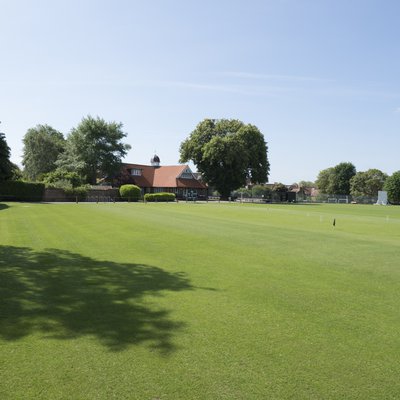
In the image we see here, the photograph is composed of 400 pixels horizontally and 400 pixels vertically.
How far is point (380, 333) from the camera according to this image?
548 cm

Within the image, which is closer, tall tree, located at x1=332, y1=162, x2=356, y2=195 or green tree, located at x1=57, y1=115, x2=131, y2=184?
green tree, located at x1=57, y1=115, x2=131, y2=184

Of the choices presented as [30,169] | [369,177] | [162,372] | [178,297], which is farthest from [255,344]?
[369,177]

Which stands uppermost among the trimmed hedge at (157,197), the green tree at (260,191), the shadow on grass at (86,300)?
the green tree at (260,191)

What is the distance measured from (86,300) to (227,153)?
221 ft

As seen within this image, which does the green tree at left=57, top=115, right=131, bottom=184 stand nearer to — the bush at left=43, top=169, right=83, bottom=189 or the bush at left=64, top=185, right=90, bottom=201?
the bush at left=43, top=169, right=83, bottom=189

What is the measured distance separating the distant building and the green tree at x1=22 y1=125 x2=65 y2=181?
16648 millimetres

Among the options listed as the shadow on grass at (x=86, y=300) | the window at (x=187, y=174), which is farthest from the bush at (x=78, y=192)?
the shadow on grass at (x=86, y=300)

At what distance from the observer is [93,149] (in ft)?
244

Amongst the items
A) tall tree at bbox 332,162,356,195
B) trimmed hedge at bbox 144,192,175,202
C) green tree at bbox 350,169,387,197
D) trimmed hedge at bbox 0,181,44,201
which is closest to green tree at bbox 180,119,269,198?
trimmed hedge at bbox 144,192,175,202

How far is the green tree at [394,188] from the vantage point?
303ft

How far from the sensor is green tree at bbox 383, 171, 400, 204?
92312 mm

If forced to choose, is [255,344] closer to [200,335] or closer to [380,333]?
[200,335]

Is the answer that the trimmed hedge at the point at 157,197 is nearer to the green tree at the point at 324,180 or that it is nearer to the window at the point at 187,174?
the window at the point at 187,174

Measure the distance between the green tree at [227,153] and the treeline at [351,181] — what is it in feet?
127
